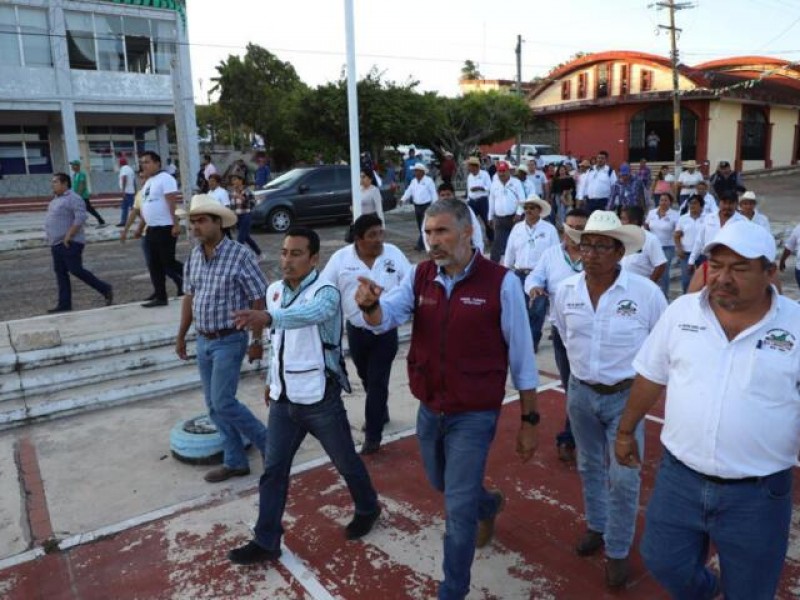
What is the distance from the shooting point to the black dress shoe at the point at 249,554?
3746mm

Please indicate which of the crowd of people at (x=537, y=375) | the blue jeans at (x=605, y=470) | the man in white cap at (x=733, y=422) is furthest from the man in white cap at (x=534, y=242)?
the man in white cap at (x=733, y=422)

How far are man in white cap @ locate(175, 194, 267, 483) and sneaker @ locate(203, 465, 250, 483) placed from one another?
392 mm

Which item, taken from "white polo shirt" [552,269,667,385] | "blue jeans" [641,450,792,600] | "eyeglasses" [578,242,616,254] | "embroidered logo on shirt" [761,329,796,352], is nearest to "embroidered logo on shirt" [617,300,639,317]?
"white polo shirt" [552,269,667,385]

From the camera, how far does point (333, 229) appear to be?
1691 cm

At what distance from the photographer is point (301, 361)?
3.62 metres

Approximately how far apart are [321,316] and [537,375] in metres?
1.14

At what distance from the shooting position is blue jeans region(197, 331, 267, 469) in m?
4.46

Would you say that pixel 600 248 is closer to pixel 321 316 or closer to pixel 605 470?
pixel 605 470

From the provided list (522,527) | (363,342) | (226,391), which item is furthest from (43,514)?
(522,527)

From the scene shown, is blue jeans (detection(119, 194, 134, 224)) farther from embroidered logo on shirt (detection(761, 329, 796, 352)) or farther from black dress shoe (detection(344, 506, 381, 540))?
embroidered logo on shirt (detection(761, 329, 796, 352))

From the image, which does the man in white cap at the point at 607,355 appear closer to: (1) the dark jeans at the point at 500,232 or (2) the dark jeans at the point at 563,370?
(2) the dark jeans at the point at 563,370

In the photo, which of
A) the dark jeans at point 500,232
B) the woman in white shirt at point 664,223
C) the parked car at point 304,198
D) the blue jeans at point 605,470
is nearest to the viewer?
the blue jeans at point 605,470

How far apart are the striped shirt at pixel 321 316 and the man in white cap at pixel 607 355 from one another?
1265 mm

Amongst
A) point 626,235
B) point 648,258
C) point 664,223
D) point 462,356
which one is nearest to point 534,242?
point 648,258
